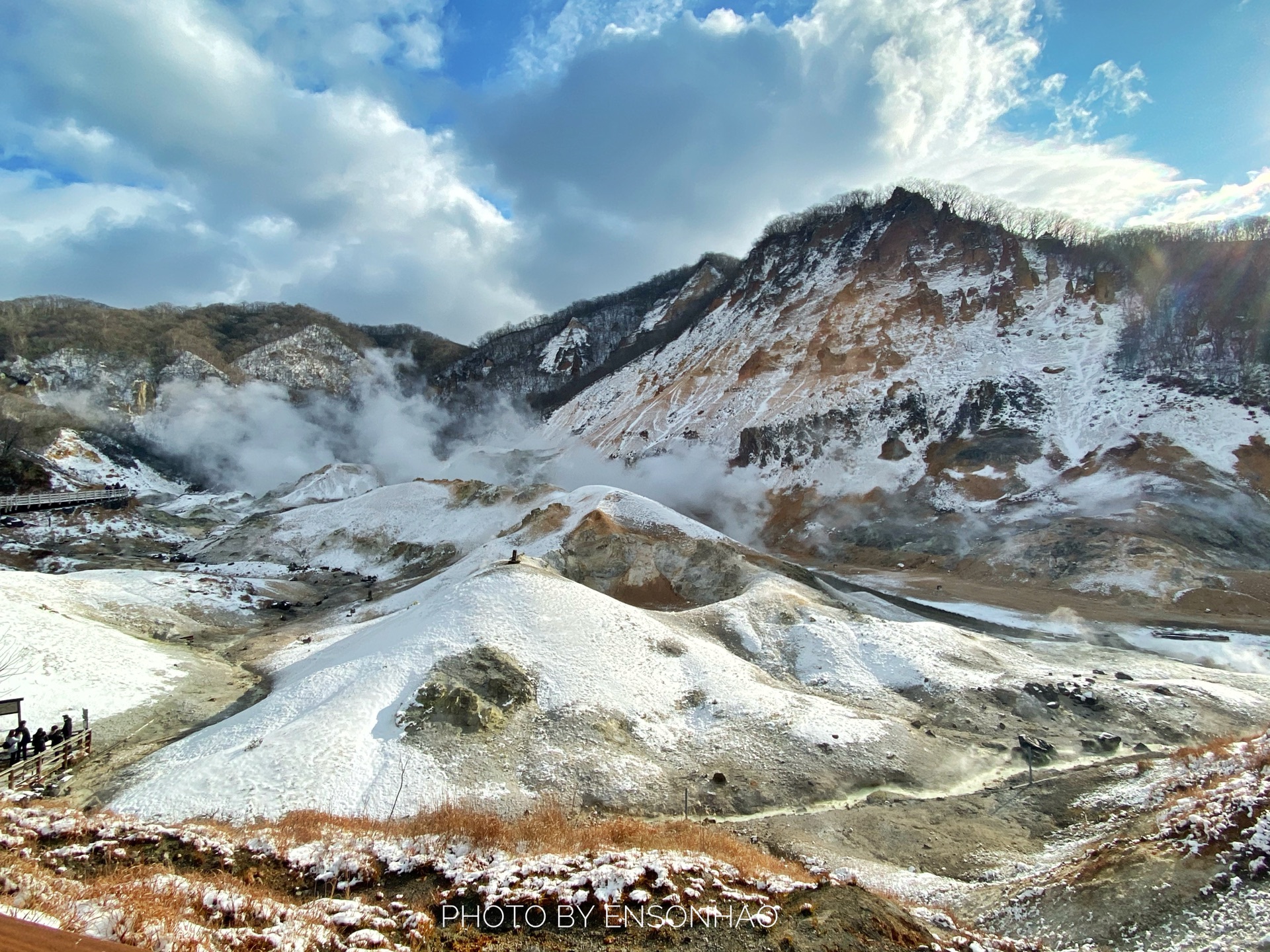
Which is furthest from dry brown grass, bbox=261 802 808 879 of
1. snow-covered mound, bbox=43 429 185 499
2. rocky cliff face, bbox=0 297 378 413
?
rocky cliff face, bbox=0 297 378 413

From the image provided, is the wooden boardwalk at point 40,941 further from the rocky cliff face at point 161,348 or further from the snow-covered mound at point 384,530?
the rocky cliff face at point 161,348

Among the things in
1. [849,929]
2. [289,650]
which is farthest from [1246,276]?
[289,650]

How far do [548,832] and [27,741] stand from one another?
1681cm

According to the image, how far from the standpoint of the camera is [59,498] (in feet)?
238

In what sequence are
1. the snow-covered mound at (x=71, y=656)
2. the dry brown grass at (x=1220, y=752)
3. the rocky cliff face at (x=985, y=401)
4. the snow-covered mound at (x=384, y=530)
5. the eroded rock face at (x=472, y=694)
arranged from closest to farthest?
the dry brown grass at (x=1220, y=752)
the eroded rock face at (x=472, y=694)
the snow-covered mound at (x=71, y=656)
the rocky cliff face at (x=985, y=401)
the snow-covered mound at (x=384, y=530)

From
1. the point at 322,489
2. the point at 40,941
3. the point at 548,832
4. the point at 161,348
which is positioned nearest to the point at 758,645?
the point at 548,832

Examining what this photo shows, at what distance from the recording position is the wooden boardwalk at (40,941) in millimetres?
2996

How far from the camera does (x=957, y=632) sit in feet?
104

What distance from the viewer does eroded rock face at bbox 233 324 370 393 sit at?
140625 mm

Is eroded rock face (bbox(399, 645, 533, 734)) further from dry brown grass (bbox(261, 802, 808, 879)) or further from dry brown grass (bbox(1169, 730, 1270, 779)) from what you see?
dry brown grass (bbox(1169, 730, 1270, 779))

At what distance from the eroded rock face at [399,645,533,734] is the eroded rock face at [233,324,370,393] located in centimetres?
13929

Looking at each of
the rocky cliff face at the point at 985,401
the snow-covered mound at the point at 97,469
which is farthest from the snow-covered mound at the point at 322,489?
the rocky cliff face at the point at 985,401

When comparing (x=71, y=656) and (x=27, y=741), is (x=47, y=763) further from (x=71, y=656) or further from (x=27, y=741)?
(x=71, y=656)

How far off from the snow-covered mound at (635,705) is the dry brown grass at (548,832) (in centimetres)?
176
